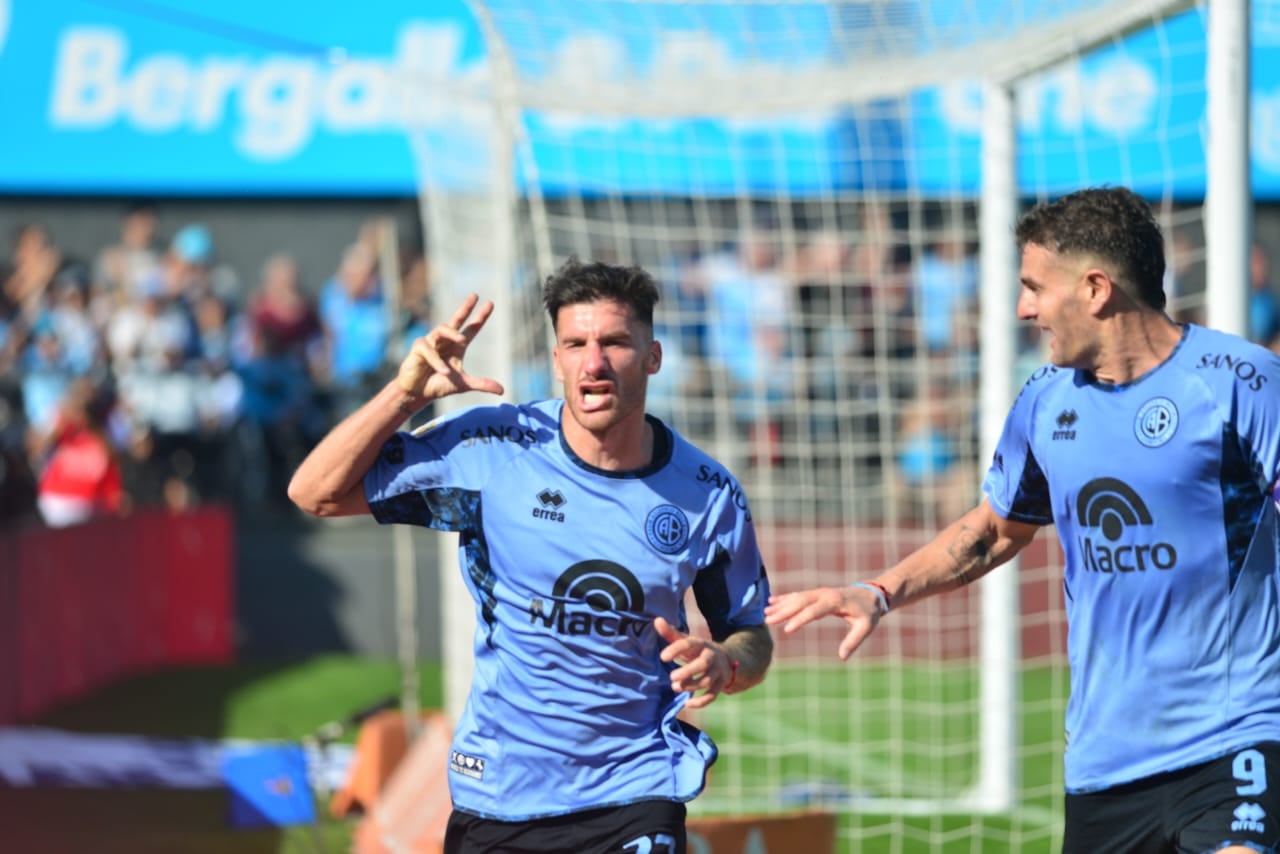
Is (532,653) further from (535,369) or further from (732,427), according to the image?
Answer: (732,427)

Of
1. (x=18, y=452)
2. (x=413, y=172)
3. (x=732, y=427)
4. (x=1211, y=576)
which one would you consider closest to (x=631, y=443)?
(x=1211, y=576)

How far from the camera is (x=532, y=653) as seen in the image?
14.8ft

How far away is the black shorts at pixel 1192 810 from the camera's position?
4074 millimetres

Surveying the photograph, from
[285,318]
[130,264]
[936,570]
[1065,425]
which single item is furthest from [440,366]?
[130,264]

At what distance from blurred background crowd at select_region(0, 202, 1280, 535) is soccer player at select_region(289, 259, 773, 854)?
488cm

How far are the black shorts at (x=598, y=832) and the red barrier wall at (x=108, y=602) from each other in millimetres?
8325

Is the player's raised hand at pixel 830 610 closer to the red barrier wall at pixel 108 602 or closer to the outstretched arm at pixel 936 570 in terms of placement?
the outstretched arm at pixel 936 570

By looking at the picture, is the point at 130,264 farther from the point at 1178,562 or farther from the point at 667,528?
the point at 1178,562

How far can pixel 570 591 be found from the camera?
14.8ft

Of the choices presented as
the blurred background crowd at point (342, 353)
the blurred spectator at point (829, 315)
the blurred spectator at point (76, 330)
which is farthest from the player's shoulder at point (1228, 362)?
the blurred spectator at point (76, 330)

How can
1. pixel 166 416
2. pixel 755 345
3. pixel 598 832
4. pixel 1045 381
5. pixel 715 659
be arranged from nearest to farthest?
pixel 715 659 → pixel 598 832 → pixel 1045 381 → pixel 755 345 → pixel 166 416

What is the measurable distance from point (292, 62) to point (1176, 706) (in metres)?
14.6

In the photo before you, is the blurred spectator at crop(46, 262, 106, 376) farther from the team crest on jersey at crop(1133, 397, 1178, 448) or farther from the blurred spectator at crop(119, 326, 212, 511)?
the team crest on jersey at crop(1133, 397, 1178, 448)

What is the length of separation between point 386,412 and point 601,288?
2.12 feet
